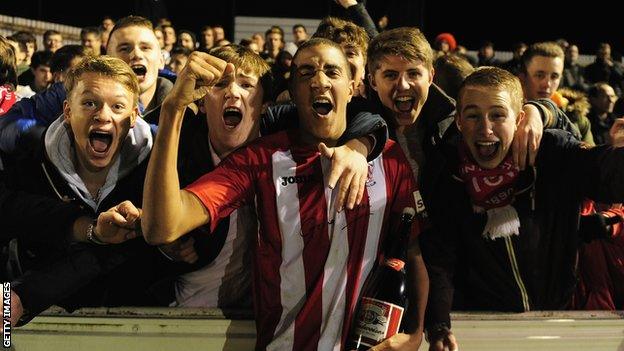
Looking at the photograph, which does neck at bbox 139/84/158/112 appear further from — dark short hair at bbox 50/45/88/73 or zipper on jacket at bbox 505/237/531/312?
zipper on jacket at bbox 505/237/531/312

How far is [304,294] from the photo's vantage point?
276 centimetres

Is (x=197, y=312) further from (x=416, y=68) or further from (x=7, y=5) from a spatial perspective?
(x=7, y=5)

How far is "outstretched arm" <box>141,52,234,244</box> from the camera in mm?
2334

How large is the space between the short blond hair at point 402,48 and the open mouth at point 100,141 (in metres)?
1.32

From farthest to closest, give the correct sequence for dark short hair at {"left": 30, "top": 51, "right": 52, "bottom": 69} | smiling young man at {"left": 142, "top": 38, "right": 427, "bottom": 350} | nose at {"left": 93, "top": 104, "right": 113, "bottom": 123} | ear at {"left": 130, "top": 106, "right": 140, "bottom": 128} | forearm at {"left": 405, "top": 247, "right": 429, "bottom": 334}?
1. dark short hair at {"left": 30, "top": 51, "right": 52, "bottom": 69}
2. ear at {"left": 130, "top": 106, "right": 140, "bottom": 128}
3. nose at {"left": 93, "top": 104, "right": 113, "bottom": 123}
4. forearm at {"left": 405, "top": 247, "right": 429, "bottom": 334}
5. smiling young man at {"left": 142, "top": 38, "right": 427, "bottom": 350}

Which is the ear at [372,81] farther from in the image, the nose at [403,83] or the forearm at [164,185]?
the forearm at [164,185]

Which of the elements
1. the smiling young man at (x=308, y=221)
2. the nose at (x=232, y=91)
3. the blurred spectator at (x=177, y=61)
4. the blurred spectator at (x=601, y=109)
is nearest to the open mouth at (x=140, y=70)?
the nose at (x=232, y=91)

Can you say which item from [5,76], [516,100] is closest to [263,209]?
[516,100]

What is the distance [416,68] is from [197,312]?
60.2 inches

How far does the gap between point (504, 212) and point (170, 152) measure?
1.40 metres

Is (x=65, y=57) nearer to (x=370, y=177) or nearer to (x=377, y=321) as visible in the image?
(x=370, y=177)

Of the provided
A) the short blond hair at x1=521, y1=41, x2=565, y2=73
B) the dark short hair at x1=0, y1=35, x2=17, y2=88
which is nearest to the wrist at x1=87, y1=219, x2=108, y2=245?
the dark short hair at x1=0, y1=35, x2=17, y2=88

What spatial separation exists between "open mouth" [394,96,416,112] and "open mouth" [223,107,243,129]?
772 millimetres

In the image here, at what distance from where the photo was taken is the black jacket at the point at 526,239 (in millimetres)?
3074
